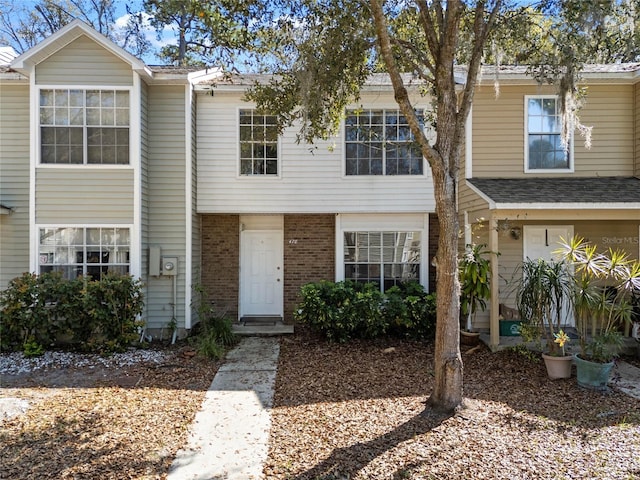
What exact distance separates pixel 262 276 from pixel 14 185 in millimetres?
5229

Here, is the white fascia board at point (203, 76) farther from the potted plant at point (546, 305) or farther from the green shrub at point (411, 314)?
the potted plant at point (546, 305)

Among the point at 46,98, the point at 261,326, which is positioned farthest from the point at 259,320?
the point at 46,98

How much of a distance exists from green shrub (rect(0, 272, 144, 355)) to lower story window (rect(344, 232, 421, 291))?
462 cm

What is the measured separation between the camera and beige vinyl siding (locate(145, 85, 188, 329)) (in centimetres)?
873

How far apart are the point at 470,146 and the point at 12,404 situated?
8.52 metres

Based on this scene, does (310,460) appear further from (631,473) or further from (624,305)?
(624,305)

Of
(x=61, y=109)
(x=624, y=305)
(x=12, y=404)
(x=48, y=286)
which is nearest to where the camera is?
(x=12, y=404)

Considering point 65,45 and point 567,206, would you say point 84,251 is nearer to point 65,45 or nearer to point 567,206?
point 65,45

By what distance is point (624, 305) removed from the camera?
6.14m

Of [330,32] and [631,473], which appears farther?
[330,32]

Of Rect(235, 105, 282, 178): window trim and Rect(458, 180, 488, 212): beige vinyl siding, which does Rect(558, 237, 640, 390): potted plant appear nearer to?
Rect(458, 180, 488, 212): beige vinyl siding

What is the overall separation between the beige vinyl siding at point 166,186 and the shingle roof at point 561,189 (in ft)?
19.2

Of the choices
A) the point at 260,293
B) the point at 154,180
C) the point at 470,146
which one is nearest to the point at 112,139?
the point at 154,180

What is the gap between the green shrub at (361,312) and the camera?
324 inches
